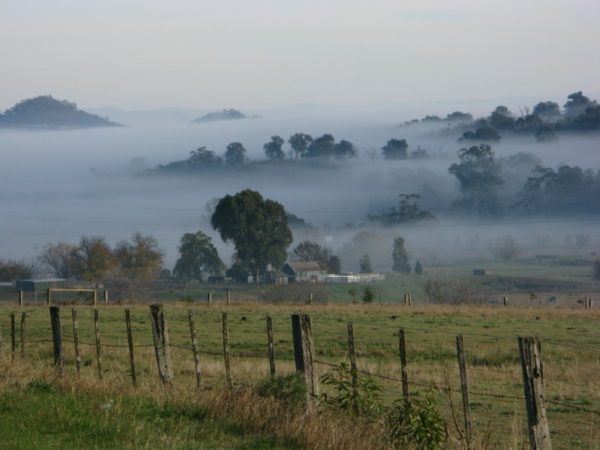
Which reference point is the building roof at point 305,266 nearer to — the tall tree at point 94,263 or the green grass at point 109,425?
the tall tree at point 94,263

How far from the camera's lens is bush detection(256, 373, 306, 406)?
47.9 ft

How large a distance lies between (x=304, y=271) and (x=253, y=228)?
13006 mm

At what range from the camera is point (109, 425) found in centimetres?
1370

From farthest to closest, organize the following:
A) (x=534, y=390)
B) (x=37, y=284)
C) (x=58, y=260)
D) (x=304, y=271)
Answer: (x=58, y=260) < (x=304, y=271) < (x=37, y=284) < (x=534, y=390)

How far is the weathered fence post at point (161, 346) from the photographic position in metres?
17.8

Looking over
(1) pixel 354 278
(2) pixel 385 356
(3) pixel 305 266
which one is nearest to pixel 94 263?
(3) pixel 305 266

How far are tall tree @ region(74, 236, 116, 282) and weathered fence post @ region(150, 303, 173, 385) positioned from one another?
298ft

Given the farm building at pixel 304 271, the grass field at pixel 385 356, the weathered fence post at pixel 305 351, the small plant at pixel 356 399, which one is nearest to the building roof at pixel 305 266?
the farm building at pixel 304 271

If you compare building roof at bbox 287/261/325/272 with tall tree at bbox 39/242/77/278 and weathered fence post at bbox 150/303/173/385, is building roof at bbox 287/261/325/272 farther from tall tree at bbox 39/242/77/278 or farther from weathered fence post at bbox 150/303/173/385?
weathered fence post at bbox 150/303/173/385

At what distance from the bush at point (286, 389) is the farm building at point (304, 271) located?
334 ft

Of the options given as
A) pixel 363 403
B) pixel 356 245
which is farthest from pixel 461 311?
pixel 356 245

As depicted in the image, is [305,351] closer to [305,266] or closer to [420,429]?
[420,429]

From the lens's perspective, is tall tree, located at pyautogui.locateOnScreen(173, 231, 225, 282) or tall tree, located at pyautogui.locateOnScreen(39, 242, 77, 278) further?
tall tree, located at pyautogui.locateOnScreen(173, 231, 225, 282)

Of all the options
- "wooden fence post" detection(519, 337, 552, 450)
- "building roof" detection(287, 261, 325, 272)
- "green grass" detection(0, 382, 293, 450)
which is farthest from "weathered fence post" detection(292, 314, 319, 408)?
"building roof" detection(287, 261, 325, 272)
